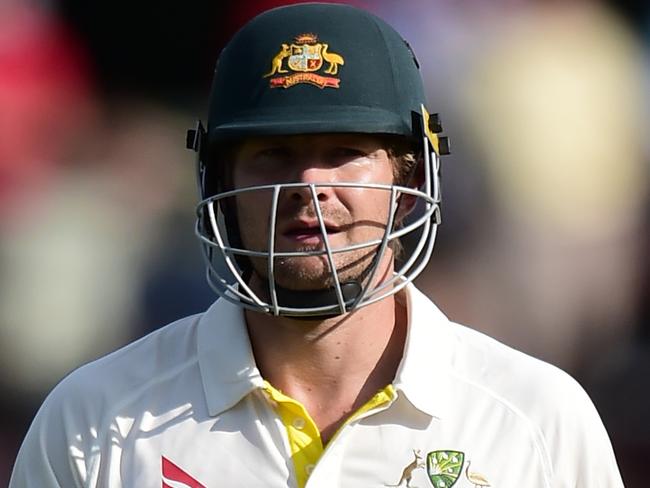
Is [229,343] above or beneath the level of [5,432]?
above

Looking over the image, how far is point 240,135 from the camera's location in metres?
2.22

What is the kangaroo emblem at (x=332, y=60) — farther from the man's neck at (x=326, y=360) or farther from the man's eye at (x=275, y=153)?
the man's neck at (x=326, y=360)

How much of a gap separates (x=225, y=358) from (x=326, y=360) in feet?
0.58

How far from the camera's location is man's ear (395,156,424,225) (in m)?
2.34

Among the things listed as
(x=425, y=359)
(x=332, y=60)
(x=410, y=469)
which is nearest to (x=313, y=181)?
(x=332, y=60)

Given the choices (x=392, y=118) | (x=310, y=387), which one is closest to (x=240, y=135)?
(x=392, y=118)

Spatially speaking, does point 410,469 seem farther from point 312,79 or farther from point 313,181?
point 312,79

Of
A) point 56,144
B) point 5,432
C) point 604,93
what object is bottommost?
point 5,432

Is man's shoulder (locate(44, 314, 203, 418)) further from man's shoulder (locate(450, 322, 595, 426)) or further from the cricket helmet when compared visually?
man's shoulder (locate(450, 322, 595, 426))

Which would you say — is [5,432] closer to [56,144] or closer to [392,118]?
[56,144]

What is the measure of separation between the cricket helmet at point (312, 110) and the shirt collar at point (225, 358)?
5 cm

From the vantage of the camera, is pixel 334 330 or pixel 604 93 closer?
pixel 334 330

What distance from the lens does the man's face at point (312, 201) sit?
6.99 ft

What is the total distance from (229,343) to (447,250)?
5.25 feet
